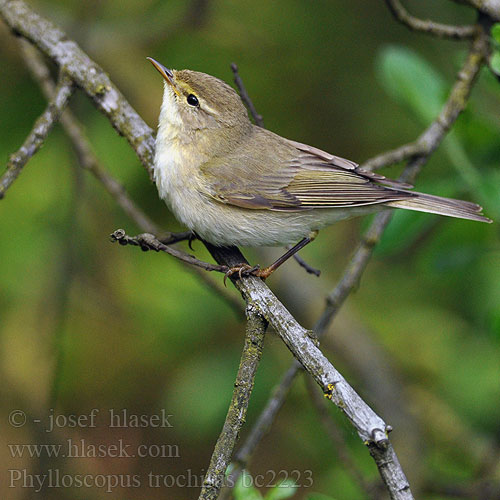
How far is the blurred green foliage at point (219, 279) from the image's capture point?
4410 mm

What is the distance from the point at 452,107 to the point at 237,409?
2390 millimetres

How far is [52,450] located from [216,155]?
214 centimetres

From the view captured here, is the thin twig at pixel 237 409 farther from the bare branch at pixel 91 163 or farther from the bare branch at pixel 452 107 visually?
the bare branch at pixel 452 107

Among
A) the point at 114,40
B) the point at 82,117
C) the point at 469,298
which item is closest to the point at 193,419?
the point at 469,298

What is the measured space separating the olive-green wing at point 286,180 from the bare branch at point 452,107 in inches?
7.2

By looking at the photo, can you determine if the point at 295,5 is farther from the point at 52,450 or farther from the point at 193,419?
the point at 52,450

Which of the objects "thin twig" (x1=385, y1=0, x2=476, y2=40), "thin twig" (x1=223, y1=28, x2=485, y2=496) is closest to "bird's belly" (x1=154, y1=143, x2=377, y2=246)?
"thin twig" (x1=223, y1=28, x2=485, y2=496)

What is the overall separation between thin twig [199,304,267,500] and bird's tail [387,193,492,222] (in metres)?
1.42

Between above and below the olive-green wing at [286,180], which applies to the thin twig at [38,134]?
below

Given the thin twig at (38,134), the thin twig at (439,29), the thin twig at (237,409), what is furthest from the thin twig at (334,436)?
the thin twig at (439,29)

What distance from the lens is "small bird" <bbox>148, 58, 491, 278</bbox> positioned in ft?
11.3

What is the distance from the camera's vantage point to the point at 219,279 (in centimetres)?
529

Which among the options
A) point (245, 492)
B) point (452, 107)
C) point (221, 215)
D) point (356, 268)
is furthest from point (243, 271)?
point (452, 107)

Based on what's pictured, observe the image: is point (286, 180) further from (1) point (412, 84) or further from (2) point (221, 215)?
(1) point (412, 84)
